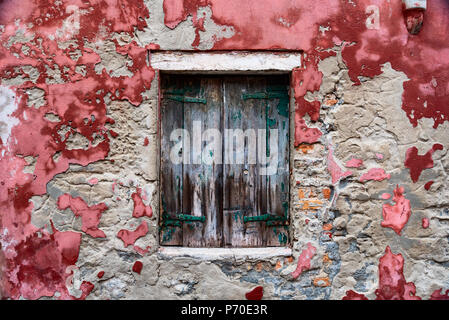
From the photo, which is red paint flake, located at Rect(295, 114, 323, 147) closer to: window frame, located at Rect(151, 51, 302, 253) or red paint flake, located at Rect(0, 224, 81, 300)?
window frame, located at Rect(151, 51, 302, 253)

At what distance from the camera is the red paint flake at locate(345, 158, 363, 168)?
2514 millimetres

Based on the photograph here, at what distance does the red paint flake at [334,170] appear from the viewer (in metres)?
2.52

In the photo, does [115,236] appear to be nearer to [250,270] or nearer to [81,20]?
[250,270]

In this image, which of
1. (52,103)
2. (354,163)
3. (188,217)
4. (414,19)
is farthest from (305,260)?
(52,103)

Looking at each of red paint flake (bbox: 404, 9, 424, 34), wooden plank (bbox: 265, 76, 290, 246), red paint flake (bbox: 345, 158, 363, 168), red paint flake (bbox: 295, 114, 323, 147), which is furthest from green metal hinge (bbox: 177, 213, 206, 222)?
red paint flake (bbox: 404, 9, 424, 34)

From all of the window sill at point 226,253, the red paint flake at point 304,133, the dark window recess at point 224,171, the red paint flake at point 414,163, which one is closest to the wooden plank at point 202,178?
the dark window recess at point 224,171

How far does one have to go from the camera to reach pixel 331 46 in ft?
8.23

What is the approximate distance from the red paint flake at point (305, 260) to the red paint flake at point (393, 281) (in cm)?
49

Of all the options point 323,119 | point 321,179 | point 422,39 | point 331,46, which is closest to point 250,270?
point 321,179

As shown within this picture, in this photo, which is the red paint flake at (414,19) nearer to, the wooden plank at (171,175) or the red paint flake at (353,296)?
the wooden plank at (171,175)

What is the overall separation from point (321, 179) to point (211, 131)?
886 mm

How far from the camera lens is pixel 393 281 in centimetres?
250

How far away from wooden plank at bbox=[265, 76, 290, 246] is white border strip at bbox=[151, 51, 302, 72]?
0.16m
